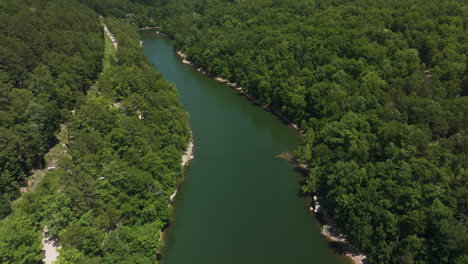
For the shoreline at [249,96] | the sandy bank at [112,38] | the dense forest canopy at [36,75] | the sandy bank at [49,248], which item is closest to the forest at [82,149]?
the dense forest canopy at [36,75]

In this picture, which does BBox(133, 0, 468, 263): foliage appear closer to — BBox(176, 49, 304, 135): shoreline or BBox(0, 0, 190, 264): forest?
BBox(176, 49, 304, 135): shoreline

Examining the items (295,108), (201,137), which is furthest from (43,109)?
(295,108)

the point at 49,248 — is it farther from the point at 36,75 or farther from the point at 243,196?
the point at 36,75

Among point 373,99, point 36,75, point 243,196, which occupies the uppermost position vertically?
point 373,99

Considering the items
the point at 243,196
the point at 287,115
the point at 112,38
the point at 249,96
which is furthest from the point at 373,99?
the point at 112,38

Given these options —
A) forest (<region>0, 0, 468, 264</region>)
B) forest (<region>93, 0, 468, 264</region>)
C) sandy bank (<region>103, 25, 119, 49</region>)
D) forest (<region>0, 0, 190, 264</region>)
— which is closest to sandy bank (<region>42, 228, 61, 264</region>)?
forest (<region>0, 0, 190, 264</region>)

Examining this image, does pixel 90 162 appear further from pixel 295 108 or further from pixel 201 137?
pixel 295 108
